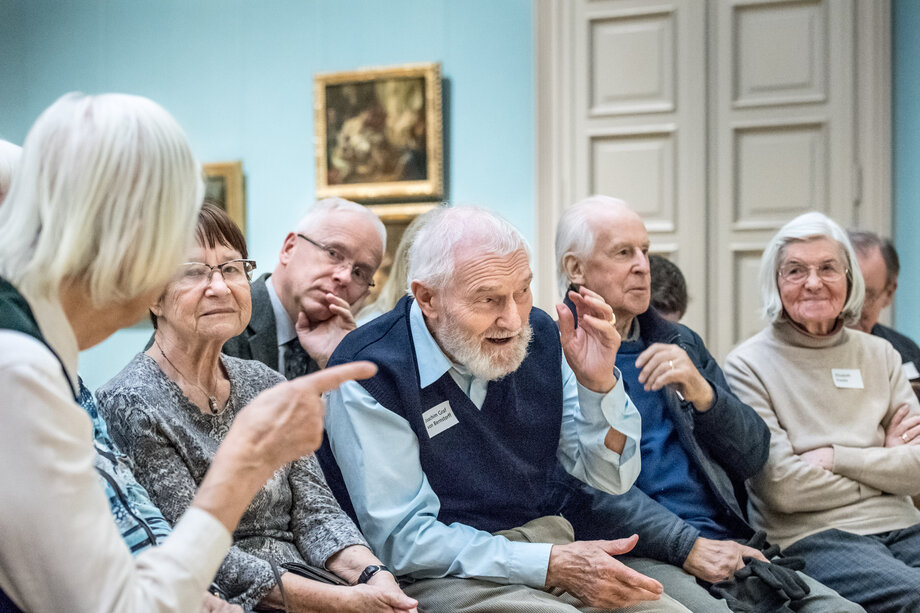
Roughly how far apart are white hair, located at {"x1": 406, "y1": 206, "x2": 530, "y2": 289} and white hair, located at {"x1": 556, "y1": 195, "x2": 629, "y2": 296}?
761 mm

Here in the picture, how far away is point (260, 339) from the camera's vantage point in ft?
10.0

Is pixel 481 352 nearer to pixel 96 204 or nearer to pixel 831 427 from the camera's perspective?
pixel 96 204

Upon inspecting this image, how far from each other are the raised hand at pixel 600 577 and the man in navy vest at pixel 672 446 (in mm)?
379

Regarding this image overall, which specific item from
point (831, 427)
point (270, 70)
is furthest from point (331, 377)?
point (270, 70)

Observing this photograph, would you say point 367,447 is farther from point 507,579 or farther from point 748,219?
point 748,219

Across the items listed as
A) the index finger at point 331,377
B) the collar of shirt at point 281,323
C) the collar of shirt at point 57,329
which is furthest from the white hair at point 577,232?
the collar of shirt at point 57,329

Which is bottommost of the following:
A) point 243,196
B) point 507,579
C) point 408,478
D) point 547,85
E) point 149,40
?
point 507,579

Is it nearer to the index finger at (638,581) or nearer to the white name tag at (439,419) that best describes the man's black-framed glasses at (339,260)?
the white name tag at (439,419)

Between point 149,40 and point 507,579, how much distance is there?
18.0ft

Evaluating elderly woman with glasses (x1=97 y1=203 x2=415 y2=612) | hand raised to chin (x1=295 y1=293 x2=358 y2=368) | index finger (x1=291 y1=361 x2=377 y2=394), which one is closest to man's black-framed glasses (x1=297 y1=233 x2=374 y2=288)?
hand raised to chin (x1=295 y1=293 x2=358 y2=368)

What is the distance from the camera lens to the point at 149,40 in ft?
21.0

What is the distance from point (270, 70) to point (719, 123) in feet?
10.1

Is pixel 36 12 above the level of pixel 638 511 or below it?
above

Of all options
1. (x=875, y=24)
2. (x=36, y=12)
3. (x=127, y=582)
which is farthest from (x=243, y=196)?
(x=127, y=582)
